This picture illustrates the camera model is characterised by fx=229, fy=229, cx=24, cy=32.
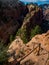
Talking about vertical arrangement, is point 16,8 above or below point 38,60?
above

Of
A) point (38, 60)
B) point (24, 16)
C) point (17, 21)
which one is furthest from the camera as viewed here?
point (24, 16)

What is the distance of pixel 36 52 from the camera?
9578mm

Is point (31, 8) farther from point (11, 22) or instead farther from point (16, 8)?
point (11, 22)

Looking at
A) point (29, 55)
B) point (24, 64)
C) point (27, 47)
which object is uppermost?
point (27, 47)

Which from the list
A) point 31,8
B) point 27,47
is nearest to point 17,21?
point 31,8

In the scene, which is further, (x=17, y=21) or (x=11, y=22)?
(x=17, y=21)

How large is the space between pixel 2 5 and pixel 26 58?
28.0 meters

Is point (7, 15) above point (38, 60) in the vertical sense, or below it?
above

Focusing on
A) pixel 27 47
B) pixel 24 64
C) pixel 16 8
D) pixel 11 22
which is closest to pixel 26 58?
pixel 24 64

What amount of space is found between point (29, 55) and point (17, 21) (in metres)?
27.8

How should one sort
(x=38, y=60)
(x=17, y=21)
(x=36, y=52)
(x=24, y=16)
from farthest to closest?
(x=24, y=16) → (x=17, y=21) → (x=36, y=52) → (x=38, y=60)

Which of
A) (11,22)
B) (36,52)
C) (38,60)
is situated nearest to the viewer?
(38,60)

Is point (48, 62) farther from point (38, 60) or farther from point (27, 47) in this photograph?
point (27, 47)

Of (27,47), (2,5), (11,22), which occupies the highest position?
(2,5)
